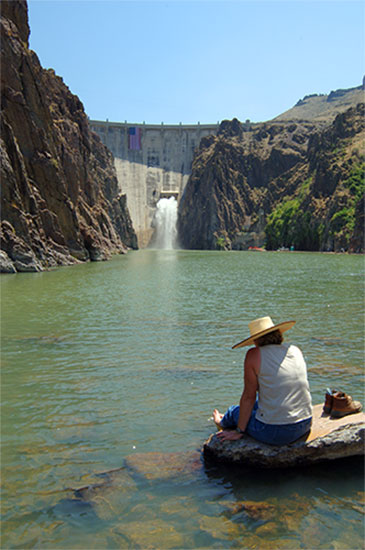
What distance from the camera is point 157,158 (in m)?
144

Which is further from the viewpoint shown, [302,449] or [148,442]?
[148,442]

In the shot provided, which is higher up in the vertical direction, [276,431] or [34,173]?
[34,173]

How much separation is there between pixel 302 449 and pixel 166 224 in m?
133

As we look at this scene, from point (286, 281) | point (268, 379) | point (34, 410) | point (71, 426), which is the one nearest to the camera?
point (268, 379)

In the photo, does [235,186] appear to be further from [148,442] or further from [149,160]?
[148,442]

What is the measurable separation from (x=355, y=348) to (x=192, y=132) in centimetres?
14118

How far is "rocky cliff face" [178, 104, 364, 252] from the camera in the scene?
293ft

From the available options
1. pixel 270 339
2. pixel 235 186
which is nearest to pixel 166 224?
pixel 235 186

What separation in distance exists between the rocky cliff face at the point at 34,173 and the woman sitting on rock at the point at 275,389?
107ft

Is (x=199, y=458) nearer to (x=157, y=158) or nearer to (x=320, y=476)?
(x=320, y=476)

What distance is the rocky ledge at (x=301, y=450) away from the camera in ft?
20.1

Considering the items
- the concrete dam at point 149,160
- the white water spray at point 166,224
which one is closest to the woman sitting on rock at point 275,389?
the concrete dam at point 149,160

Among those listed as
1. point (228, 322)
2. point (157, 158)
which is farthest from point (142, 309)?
point (157, 158)

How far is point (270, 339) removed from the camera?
20.3 feet
